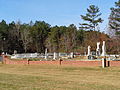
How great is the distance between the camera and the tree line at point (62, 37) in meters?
61.2

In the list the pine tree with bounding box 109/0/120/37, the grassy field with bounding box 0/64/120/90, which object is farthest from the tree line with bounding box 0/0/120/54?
the grassy field with bounding box 0/64/120/90

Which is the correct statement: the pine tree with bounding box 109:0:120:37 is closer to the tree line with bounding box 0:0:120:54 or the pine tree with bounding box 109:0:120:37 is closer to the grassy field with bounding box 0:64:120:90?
the tree line with bounding box 0:0:120:54

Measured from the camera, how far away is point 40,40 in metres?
84.6

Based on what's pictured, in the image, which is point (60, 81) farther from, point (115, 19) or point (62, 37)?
point (62, 37)

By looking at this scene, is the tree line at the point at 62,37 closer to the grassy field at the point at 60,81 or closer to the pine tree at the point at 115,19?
the pine tree at the point at 115,19

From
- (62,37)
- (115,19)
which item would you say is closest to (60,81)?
(115,19)

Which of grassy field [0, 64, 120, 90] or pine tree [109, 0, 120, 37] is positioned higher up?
pine tree [109, 0, 120, 37]

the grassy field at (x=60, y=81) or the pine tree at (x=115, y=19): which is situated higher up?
the pine tree at (x=115, y=19)

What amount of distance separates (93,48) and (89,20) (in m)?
9.12

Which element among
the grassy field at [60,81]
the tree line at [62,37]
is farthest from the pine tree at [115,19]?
the grassy field at [60,81]

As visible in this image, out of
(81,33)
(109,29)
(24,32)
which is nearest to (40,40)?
(24,32)

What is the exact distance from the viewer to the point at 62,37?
75.8m

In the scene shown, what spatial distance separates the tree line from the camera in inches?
2411

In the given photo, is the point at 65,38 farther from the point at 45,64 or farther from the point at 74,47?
the point at 45,64
